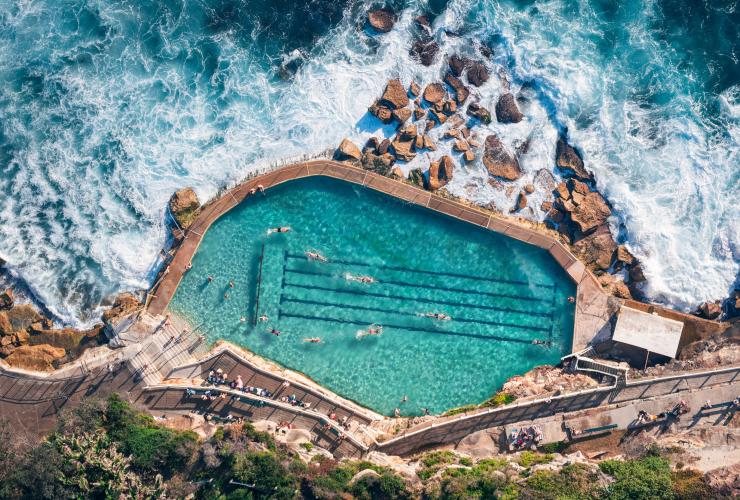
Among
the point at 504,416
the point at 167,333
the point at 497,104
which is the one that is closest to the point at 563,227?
the point at 497,104

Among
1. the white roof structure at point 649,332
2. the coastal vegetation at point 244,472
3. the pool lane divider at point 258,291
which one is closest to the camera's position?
the coastal vegetation at point 244,472

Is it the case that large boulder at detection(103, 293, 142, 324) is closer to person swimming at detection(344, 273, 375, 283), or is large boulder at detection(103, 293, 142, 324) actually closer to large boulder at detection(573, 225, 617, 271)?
person swimming at detection(344, 273, 375, 283)

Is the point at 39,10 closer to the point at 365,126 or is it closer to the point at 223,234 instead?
the point at 223,234

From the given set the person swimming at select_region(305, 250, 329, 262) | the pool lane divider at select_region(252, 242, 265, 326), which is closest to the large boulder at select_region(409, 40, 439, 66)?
the person swimming at select_region(305, 250, 329, 262)

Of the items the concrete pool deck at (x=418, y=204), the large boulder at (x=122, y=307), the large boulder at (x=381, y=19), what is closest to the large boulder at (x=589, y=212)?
the concrete pool deck at (x=418, y=204)

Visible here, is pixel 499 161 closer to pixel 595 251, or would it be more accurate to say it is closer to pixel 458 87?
pixel 458 87

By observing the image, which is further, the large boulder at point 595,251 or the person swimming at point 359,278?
the large boulder at point 595,251

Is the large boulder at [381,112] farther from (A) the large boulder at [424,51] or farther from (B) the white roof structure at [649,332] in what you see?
(B) the white roof structure at [649,332]
